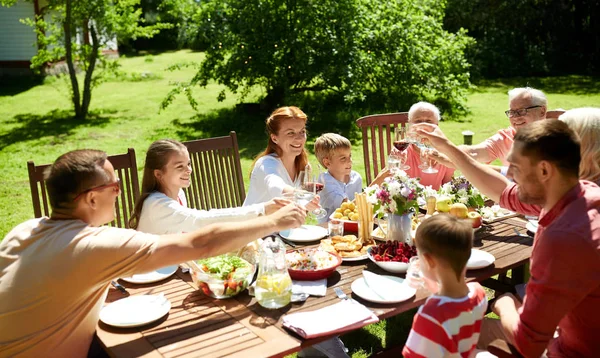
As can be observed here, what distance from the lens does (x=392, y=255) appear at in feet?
10.1

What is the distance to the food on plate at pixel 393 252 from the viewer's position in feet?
10.0

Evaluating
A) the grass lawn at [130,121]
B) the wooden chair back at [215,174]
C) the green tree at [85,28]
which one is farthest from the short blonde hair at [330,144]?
the green tree at [85,28]

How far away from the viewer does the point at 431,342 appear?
220cm

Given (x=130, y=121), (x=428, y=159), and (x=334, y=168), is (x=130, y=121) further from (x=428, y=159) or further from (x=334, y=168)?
(x=428, y=159)

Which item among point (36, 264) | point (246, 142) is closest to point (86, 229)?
point (36, 264)

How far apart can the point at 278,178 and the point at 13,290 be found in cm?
224

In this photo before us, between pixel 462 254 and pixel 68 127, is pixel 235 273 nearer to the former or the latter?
pixel 462 254

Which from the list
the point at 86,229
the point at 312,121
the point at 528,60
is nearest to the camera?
the point at 86,229

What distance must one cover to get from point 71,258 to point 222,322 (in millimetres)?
736

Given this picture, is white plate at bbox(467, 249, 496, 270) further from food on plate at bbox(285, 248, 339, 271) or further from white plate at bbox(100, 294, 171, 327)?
white plate at bbox(100, 294, 171, 327)

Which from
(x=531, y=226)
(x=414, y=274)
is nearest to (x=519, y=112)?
(x=531, y=226)

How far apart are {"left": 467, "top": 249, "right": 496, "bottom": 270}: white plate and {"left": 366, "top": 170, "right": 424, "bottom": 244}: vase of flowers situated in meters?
0.40

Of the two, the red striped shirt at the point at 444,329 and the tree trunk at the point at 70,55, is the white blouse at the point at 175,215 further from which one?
the tree trunk at the point at 70,55

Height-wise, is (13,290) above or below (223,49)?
below
